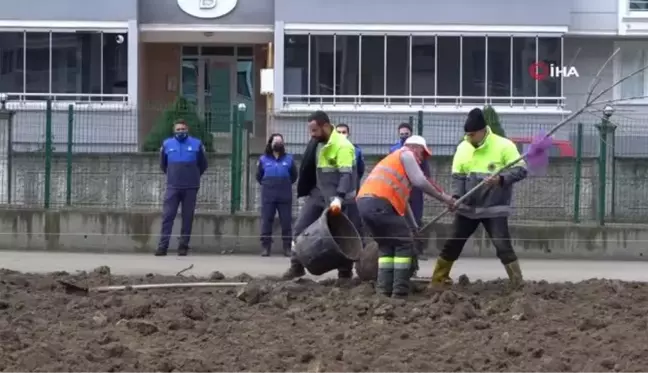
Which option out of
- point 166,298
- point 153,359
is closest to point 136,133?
point 166,298

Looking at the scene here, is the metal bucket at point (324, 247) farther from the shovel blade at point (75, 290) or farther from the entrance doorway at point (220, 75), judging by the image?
the entrance doorway at point (220, 75)

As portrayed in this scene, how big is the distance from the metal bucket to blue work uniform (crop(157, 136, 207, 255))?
4.44m

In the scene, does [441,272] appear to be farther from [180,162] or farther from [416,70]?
[416,70]

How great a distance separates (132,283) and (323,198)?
2183 millimetres

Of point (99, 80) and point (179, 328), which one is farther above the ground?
point (99, 80)

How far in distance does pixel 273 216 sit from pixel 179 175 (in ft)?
4.65

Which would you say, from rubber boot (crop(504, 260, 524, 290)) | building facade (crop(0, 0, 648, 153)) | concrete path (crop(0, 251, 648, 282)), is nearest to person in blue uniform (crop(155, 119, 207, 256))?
concrete path (crop(0, 251, 648, 282))

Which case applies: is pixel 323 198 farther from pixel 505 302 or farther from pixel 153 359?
pixel 153 359

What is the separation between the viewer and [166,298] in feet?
35.1

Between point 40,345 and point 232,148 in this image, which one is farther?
point 232,148

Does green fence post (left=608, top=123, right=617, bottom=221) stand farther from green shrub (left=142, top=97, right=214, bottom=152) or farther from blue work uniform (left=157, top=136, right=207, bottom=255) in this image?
blue work uniform (left=157, top=136, right=207, bottom=255)

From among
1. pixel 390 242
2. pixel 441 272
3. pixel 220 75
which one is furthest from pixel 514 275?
pixel 220 75

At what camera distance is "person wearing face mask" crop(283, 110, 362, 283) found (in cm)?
1201

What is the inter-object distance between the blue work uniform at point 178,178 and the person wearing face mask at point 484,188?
5.42 metres
